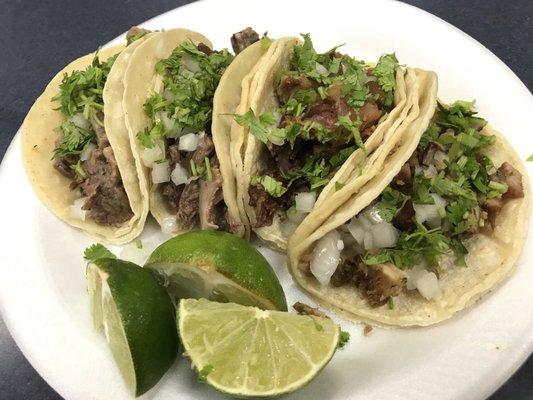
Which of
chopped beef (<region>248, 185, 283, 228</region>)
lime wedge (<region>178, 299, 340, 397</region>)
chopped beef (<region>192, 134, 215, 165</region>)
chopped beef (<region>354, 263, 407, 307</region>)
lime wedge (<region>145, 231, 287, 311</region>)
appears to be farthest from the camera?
chopped beef (<region>192, 134, 215, 165</region>)

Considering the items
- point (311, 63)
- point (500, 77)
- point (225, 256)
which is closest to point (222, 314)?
point (225, 256)

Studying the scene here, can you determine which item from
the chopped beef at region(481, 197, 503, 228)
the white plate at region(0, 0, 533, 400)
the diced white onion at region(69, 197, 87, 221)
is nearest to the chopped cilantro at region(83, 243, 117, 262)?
the white plate at region(0, 0, 533, 400)

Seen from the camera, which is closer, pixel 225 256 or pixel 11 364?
pixel 225 256

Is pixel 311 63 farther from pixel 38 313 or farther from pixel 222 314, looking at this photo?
pixel 38 313

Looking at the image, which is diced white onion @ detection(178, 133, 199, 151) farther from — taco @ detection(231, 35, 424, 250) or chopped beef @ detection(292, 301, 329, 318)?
chopped beef @ detection(292, 301, 329, 318)

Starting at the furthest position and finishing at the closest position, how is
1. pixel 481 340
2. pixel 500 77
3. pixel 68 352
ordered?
pixel 500 77 → pixel 68 352 → pixel 481 340

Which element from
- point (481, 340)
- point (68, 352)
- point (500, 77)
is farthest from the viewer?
point (500, 77)
